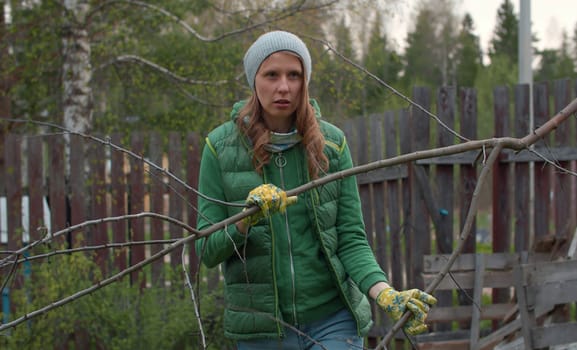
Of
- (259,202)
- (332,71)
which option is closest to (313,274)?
(259,202)

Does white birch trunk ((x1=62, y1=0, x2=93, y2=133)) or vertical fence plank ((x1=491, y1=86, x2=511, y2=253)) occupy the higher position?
white birch trunk ((x1=62, y1=0, x2=93, y2=133))

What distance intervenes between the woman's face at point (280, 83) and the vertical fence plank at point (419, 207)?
9.00ft

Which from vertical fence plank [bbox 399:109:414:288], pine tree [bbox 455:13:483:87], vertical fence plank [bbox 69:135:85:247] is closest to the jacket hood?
vertical fence plank [bbox 399:109:414:288]

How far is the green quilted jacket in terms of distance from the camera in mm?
2367

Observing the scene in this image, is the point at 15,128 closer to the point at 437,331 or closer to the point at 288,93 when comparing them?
the point at 437,331

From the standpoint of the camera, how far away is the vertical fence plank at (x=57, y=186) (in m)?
5.39

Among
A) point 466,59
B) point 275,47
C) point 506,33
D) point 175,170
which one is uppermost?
point 506,33

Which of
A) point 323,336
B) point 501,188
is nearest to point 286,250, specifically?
point 323,336

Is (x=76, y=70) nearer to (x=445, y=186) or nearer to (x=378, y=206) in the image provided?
(x=378, y=206)

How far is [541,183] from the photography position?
16.9 ft

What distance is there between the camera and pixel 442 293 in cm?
510

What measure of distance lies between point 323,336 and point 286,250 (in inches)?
12.3

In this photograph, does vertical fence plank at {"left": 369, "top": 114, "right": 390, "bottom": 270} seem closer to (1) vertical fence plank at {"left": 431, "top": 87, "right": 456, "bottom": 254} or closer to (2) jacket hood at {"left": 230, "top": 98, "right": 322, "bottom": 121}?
(1) vertical fence plank at {"left": 431, "top": 87, "right": 456, "bottom": 254}

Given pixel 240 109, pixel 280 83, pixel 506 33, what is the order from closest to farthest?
1. pixel 280 83
2. pixel 240 109
3. pixel 506 33
